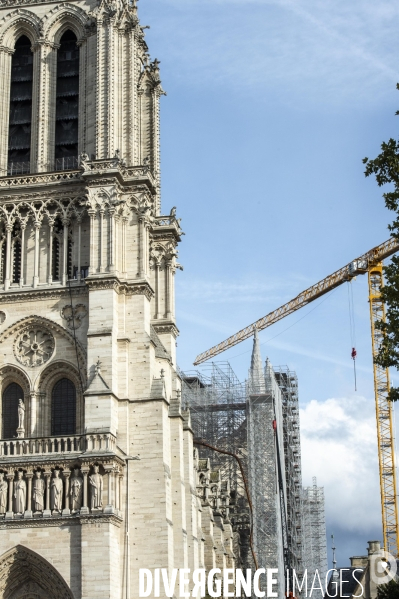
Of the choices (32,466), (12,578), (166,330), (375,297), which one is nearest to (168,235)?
(166,330)

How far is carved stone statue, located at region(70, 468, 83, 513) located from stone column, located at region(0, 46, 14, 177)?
15.3 meters

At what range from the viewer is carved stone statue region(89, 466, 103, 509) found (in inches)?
1603

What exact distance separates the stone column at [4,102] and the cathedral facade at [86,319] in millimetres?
67

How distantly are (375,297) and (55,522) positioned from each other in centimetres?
4416

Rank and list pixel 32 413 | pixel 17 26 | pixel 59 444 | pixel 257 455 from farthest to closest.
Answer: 1. pixel 257 455
2. pixel 17 26
3. pixel 32 413
4. pixel 59 444

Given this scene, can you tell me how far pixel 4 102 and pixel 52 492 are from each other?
19.4 m

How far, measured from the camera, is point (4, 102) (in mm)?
50375

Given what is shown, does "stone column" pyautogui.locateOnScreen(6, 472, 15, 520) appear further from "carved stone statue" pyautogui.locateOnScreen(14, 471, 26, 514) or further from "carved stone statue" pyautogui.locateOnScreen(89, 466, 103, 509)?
"carved stone statue" pyautogui.locateOnScreen(89, 466, 103, 509)

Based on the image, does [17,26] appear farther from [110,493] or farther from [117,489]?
[110,493]

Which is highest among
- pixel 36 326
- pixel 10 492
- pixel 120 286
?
pixel 120 286

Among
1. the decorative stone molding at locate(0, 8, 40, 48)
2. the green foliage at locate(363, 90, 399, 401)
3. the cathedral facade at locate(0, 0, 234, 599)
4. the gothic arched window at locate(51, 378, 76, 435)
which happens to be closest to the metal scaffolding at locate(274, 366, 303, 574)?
the cathedral facade at locate(0, 0, 234, 599)

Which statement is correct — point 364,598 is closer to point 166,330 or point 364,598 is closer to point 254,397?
point 166,330

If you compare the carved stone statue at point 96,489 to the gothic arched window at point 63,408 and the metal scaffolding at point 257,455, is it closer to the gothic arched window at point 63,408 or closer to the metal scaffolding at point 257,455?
the gothic arched window at point 63,408

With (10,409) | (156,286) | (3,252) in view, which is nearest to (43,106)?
(3,252)
